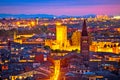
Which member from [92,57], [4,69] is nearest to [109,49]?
[92,57]

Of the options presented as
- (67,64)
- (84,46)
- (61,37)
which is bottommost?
(67,64)

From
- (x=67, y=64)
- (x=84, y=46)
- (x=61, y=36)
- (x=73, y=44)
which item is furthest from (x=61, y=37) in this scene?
(x=67, y=64)

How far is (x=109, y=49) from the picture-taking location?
36.7 meters

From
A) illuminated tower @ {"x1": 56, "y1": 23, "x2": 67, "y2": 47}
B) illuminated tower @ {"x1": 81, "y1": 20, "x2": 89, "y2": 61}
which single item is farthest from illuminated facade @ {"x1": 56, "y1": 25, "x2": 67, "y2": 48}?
illuminated tower @ {"x1": 81, "y1": 20, "x2": 89, "y2": 61}

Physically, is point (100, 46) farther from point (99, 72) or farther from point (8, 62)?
point (99, 72)

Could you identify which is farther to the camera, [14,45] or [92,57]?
[14,45]

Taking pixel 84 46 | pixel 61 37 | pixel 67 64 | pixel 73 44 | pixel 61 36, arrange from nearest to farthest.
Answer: pixel 67 64
pixel 84 46
pixel 73 44
pixel 61 37
pixel 61 36

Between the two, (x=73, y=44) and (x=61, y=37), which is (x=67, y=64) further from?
(x=61, y=37)

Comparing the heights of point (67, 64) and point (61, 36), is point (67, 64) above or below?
below

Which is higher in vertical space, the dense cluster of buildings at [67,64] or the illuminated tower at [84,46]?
the illuminated tower at [84,46]

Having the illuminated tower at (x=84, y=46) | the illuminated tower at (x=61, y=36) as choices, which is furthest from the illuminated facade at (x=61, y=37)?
the illuminated tower at (x=84, y=46)

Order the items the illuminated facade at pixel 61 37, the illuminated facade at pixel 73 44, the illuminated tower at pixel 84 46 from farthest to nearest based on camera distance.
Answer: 1. the illuminated facade at pixel 61 37
2. the illuminated facade at pixel 73 44
3. the illuminated tower at pixel 84 46

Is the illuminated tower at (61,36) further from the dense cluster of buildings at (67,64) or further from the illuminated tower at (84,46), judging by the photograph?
the illuminated tower at (84,46)

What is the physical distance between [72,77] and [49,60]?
9025mm
